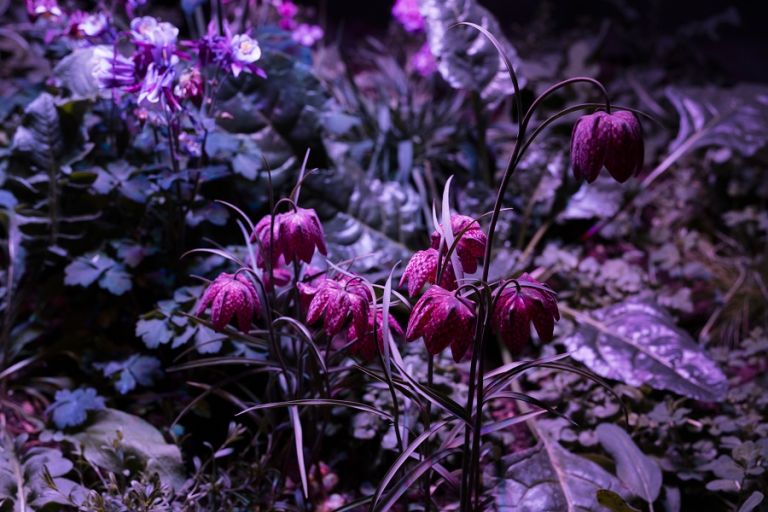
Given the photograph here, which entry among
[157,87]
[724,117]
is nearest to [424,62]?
[724,117]

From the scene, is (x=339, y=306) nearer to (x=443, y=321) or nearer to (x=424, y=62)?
(x=443, y=321)

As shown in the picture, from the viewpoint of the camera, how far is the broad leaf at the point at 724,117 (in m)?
3.02

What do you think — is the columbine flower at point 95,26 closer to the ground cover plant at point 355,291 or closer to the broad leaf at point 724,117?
the ground cover plant at point 355,291

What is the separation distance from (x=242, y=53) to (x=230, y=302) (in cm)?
66

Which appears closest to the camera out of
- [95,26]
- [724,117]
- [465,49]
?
[95,26]

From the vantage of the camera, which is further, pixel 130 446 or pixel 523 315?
pixel 130 446

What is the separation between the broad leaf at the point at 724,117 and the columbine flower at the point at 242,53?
221 centimetres

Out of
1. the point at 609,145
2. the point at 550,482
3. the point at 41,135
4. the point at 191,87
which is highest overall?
the point at 609,145

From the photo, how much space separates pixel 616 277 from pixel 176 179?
5.33ft

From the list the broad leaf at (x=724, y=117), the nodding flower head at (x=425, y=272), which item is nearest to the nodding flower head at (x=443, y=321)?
the nodding flower head at (x=425, y=272)

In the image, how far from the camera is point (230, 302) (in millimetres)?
Answer: 1385

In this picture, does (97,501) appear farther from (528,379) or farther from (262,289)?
(528,379)

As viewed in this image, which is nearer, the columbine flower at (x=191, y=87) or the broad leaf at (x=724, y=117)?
the columbine flower at (x=191, y=87)

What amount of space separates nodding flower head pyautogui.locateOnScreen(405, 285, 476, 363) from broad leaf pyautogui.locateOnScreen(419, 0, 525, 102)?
1.79m
